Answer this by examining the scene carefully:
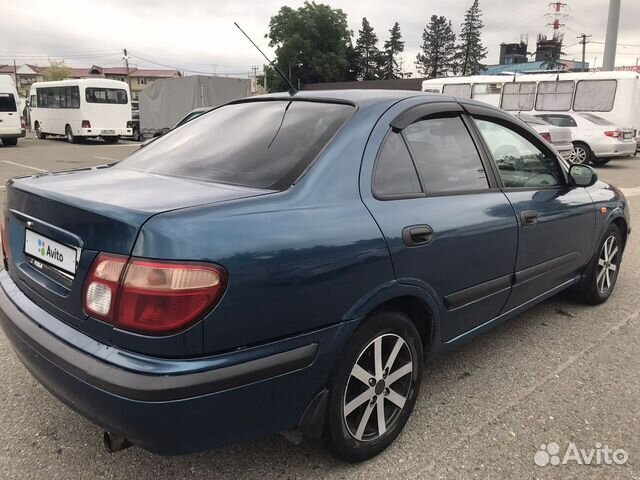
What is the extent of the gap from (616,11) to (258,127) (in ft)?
89.8

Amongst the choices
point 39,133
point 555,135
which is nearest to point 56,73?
point 39,133

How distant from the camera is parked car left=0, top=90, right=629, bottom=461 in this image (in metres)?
1.69

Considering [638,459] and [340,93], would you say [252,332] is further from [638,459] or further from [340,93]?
[638,459]

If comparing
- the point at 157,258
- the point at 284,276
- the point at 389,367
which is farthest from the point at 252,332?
the point at 389,367

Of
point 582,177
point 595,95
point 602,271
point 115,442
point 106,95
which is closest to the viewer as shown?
point 115,442

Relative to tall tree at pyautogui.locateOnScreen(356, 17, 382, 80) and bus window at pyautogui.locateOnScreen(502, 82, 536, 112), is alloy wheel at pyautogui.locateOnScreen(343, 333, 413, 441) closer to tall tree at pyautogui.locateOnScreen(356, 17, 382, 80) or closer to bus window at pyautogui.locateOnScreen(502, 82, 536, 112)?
bus window at pyautogui.locateOnScreen(502, 82, 536, 112)

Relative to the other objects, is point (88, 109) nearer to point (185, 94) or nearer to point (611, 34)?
point (185, 94)

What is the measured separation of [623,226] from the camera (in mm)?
4297

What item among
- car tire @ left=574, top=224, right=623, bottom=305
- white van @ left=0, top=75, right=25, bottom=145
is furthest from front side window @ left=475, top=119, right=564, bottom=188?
white van @ left=0, top=75, right=25, bottom=145

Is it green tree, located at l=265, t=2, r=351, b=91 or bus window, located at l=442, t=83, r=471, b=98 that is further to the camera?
green tree, located at l=265, t=2, r=351, b=91

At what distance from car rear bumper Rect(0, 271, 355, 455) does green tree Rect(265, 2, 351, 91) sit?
2431 inches

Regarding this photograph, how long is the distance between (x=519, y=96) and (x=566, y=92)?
5.54ft

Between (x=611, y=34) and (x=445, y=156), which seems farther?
(x=611, y=34)

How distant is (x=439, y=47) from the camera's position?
238ft
